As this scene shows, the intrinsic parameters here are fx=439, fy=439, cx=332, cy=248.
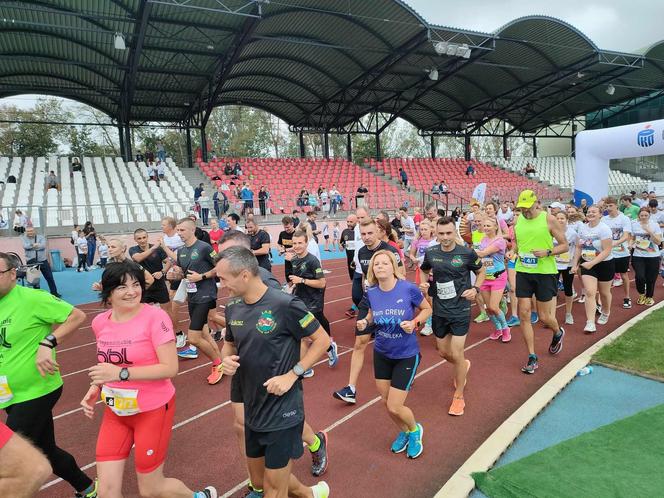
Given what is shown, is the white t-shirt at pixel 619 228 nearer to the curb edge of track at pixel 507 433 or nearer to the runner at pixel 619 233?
the runner at pixel 619 233

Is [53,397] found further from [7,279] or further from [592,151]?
[592,151]

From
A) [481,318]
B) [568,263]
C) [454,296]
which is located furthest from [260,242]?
[568,263]

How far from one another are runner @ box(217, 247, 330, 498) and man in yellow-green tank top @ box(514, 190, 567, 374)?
379cm

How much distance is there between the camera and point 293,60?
24.6 m

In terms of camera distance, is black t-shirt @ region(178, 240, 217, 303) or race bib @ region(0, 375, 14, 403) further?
black t-shirt @ region(178, 240, 217, 303)

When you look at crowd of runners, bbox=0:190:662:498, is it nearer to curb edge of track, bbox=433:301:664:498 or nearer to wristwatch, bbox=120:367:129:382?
wristwatch, bbox=120:367:129:382

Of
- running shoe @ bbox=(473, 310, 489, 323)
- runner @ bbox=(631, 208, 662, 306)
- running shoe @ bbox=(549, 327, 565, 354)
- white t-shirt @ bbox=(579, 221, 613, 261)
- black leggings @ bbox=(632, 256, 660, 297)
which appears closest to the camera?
running shoe @ bbox=(549, 327, 565, 354)

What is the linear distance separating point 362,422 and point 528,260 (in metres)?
2.91

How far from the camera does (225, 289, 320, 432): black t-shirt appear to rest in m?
2.50

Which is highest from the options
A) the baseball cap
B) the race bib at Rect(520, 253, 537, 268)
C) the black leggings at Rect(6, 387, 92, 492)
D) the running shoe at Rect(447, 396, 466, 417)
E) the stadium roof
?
the stadium roof

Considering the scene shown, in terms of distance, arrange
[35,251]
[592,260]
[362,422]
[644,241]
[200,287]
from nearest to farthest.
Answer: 1. [362,422]
2. [200,287]
3. [592,260]
4. [644,241]
5. [35,251]

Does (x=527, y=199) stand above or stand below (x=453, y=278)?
above

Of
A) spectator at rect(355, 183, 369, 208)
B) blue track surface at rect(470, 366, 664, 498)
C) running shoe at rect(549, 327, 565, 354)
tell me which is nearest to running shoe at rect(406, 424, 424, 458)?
blue track surface at rect(470, 366, 664, 498)

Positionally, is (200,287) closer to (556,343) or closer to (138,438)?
(138,438)
